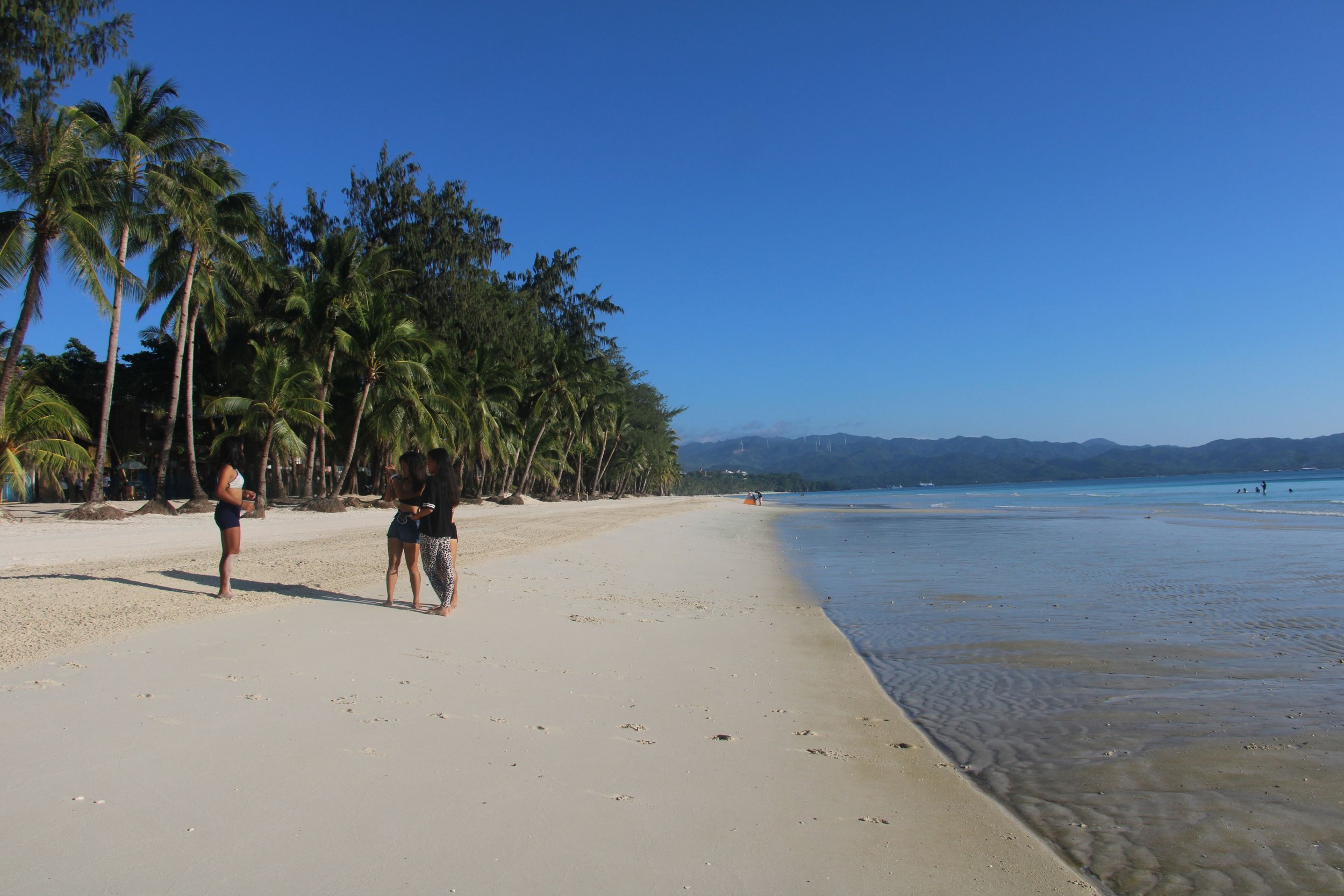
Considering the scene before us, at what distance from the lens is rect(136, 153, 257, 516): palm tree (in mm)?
20141

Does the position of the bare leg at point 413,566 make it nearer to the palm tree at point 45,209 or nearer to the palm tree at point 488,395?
the palm tree at point 45,209

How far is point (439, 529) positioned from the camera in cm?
703

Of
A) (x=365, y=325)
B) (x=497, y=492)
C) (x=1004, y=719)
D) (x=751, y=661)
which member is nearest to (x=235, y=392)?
(x=365, y=325)

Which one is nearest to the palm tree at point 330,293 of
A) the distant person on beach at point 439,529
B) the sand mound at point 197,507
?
the sand mound at point 197,507

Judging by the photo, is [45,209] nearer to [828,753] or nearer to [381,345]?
[381,345]

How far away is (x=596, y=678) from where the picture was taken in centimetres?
530

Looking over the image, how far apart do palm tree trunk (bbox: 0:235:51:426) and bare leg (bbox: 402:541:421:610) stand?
14.7 metres

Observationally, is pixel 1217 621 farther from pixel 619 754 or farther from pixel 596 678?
pixel 619 754

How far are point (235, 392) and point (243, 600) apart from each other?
2574 cm

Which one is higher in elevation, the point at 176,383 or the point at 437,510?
the point at 176,383

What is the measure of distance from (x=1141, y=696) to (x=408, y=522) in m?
6.04

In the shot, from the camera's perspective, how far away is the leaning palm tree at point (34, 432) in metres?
19.4

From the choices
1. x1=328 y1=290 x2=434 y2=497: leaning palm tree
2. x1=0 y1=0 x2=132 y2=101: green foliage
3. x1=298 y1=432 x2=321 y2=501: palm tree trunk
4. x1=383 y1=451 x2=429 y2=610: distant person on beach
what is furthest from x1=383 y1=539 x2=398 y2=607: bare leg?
x1=328 y1=290 x2=434 y2=497: leaning palm tree

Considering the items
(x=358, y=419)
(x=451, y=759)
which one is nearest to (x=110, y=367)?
(x=358, y=419)
